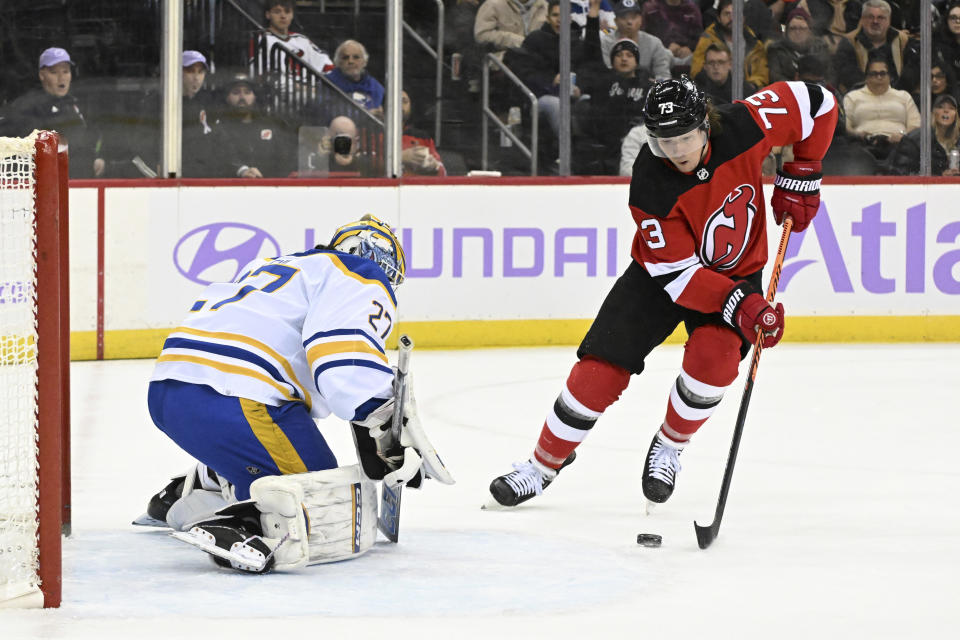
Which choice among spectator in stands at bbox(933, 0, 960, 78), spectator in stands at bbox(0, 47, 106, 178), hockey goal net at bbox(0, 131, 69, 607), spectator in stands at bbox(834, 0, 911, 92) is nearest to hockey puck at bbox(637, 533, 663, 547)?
hockey goal net at bbox(0, 131, 69, 607)

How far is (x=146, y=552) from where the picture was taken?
10.1ft

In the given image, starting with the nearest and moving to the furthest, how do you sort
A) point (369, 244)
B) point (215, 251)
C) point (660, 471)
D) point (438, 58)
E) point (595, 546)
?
point (369, 244) → point (595, 546) → point (660, 471) → point (215, 251) → point (438, 58)

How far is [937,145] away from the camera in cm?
726

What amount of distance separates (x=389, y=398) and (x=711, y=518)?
1.11 m

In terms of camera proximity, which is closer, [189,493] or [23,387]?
[23,387]

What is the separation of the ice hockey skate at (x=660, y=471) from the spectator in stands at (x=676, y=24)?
3.80 m

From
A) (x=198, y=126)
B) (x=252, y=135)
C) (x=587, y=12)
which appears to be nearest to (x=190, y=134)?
(x=198, y=126)

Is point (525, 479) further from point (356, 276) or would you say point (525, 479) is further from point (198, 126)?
point (198, 126)

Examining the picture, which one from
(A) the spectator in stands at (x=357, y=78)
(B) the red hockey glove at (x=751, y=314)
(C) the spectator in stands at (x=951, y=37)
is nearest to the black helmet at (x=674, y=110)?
(B) the red hockey glove at (x=751, y=314)

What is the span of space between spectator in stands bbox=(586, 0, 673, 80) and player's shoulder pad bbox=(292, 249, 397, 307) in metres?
4.39

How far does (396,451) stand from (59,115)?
13.2 ft

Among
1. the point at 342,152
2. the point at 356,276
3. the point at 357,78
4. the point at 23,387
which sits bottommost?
the point at 23,387

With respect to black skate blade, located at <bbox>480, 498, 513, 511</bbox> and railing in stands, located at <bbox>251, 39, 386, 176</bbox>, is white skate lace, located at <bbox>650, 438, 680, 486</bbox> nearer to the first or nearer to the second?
black skate blade, located at <bbox>480, 498, 513, 511</bbox>

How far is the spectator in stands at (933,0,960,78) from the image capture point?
7312mm
